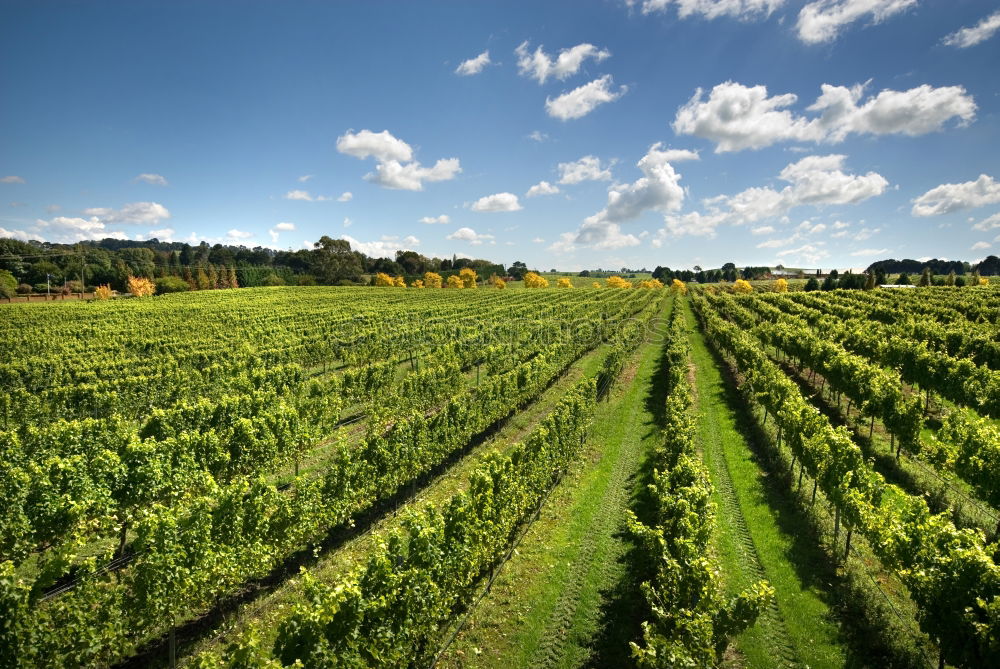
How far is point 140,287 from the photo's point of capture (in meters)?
91.5

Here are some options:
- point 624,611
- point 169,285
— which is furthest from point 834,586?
point 169,285

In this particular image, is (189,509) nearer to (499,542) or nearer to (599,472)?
(499,542)

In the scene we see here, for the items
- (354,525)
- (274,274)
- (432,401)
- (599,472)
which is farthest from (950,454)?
(274,274)

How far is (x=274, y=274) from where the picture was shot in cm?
11894

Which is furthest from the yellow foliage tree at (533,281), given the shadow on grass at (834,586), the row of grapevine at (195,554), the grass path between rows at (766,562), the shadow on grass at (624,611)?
the shadow on grass at (624,611)

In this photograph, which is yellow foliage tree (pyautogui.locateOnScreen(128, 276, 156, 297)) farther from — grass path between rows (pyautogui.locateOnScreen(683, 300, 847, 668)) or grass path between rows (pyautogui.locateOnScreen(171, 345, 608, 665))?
grass path between rows (pyautogui.locateOnScreen(683, 300, 847, 668))

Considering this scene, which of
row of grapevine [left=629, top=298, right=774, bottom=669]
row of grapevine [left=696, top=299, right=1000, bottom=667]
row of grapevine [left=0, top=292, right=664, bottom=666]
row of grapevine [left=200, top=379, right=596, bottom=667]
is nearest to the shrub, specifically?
row of grapevine [left=0, top=292, right=664, bottom=666]

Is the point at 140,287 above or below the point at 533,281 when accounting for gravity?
below

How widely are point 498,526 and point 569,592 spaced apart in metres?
2.53

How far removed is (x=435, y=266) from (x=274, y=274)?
2191 inches

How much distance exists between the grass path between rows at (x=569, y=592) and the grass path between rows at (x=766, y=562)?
2741 mm

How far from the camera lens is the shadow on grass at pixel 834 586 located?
10266 millimetres

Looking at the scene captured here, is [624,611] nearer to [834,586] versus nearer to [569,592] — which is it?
[569,592]

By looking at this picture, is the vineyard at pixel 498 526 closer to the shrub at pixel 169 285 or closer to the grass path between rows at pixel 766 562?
the grass path between rows at pixel 766 562
